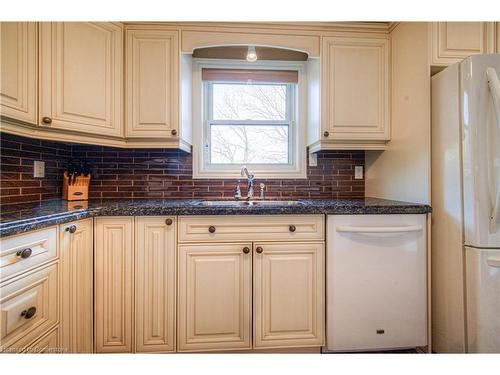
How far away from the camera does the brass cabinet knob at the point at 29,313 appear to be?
0.94 meters

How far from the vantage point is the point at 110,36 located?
1523 mm

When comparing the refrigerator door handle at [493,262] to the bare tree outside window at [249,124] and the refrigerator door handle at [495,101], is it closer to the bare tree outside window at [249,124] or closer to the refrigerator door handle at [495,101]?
the refrigerator door handle at [495,101]

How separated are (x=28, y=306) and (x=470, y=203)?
6.81 feet

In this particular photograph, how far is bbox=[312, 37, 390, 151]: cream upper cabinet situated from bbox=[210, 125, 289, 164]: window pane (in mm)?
435

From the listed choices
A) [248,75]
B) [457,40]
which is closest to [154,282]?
[248,75]

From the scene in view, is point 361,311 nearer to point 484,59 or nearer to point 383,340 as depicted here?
point 383,340

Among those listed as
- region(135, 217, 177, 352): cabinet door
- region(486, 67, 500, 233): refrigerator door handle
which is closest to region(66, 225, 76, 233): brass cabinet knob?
region(135, 217, 177, 352): cabinet door

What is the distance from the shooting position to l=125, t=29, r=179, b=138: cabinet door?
62.8 inches

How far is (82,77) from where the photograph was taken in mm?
1411

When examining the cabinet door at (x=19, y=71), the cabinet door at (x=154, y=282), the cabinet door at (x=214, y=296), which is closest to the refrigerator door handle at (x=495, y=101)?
the cabinet door at (x=214, y=296)

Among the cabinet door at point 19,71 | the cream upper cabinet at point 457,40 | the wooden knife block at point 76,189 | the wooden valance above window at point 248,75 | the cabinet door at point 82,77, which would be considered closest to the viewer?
the cabinet door at point 19,71

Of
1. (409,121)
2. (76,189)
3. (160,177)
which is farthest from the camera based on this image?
(160,177)

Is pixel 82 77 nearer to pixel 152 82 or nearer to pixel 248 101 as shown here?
pixel 152 82

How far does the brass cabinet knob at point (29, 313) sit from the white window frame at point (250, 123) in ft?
4.02
